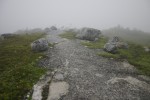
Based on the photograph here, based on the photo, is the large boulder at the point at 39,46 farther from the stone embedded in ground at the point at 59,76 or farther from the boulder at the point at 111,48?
the boulder at the point at 111,48

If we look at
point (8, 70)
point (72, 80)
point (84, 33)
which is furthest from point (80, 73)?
point (84, 33)

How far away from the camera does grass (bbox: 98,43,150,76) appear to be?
1346 inches

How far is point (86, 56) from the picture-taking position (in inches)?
1549

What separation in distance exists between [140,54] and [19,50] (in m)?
33.5

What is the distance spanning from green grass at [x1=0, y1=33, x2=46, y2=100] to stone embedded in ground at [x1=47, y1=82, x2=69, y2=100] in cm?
315

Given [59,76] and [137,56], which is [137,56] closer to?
[137,56]

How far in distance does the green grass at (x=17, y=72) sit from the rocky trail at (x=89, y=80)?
1.72 meters

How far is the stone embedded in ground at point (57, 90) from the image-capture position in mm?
21922

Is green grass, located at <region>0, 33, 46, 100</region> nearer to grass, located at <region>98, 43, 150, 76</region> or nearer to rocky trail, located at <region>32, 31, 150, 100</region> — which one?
rocky trail, located at <region>32, 31, 150, 100</region>

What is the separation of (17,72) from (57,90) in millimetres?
8628

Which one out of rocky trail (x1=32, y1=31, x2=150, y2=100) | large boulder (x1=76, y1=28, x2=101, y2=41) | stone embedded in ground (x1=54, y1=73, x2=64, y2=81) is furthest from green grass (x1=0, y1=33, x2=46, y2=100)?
large boulder (x1=76, y1=28, x2=101, y2=41)

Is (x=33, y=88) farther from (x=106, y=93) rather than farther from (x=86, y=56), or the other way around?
(x=86, y=56)

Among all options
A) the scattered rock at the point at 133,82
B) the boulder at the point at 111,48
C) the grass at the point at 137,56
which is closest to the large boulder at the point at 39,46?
the grass at the point at 137,56

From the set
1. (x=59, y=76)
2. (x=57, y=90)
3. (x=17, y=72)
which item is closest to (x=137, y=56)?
(x=59, y=76)
